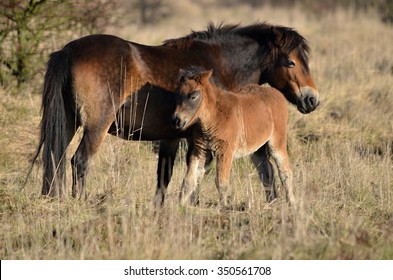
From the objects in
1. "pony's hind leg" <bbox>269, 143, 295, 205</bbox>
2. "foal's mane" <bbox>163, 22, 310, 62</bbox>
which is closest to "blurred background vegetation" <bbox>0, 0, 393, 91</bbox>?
"foal's mane" <bbox>163, 22, 310, 62</bbox>

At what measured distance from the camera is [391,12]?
74.0 feet

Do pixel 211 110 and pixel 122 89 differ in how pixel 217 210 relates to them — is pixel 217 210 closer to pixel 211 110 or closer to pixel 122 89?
pixel 211 110

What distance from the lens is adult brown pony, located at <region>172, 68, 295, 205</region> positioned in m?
7.61

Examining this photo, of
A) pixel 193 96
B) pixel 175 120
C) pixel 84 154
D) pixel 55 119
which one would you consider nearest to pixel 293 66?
pixel 193 96

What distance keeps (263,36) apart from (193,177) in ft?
7.88

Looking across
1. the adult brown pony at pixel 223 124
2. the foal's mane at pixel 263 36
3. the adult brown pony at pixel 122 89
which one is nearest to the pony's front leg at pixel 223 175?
the adult brown pony at pixel 223 124

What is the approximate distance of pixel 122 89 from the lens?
827cm

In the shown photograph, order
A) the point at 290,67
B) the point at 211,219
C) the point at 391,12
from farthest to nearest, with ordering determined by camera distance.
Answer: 1. the point at 391,12
2. the point at 290,67
3. the point at 211,219

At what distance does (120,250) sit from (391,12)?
18.0 m

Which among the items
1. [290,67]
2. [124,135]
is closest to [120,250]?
[124,135]

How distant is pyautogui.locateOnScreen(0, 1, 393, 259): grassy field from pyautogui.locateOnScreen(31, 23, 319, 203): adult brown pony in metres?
0.31

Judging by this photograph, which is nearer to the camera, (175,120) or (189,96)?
(175,120)

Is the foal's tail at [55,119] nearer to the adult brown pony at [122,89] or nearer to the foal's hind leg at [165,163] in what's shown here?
the adult brown pony at [122,89]
